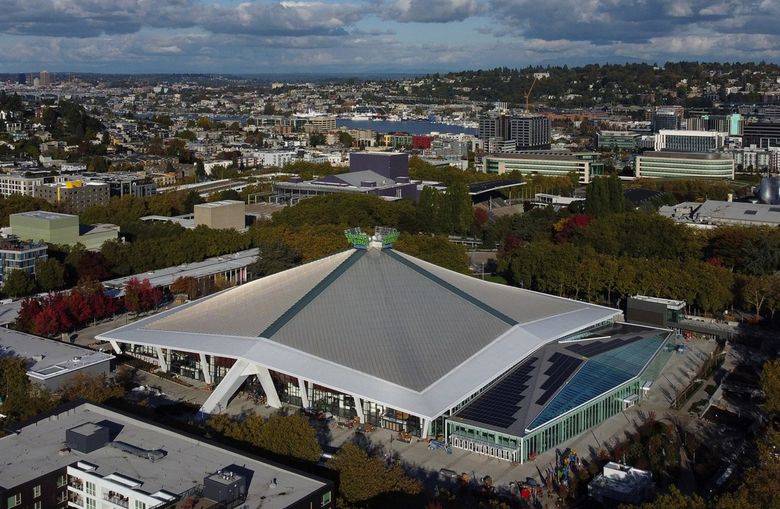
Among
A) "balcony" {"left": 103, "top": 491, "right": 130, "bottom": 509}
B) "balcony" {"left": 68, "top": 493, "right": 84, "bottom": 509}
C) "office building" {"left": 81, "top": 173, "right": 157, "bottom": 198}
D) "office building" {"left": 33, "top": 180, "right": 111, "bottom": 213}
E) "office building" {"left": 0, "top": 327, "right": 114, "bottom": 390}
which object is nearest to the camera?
"balcony" {"left": 103, "top": 491, "right": 130, "bottom": 509}

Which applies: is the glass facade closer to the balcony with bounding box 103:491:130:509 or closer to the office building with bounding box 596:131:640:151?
the balcony with bounding box 103:491:130:509

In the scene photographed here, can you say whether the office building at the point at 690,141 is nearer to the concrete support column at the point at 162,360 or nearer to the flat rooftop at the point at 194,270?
the flat rooftop at the point at 194,270

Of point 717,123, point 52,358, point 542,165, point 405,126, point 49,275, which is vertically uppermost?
point 717,123

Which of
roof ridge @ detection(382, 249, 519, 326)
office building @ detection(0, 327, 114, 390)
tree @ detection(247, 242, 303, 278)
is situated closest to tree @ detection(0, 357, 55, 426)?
office building @ detection(0, 327, 114, 390)

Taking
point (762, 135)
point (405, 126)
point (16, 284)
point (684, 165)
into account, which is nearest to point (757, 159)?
point (684, 165)

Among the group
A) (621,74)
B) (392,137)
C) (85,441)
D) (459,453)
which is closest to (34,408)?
(85,441)

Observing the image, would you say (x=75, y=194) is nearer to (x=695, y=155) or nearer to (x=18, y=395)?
(x=18, y=395)

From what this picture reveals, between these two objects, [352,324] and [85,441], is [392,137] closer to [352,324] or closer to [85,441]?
[352,324]
